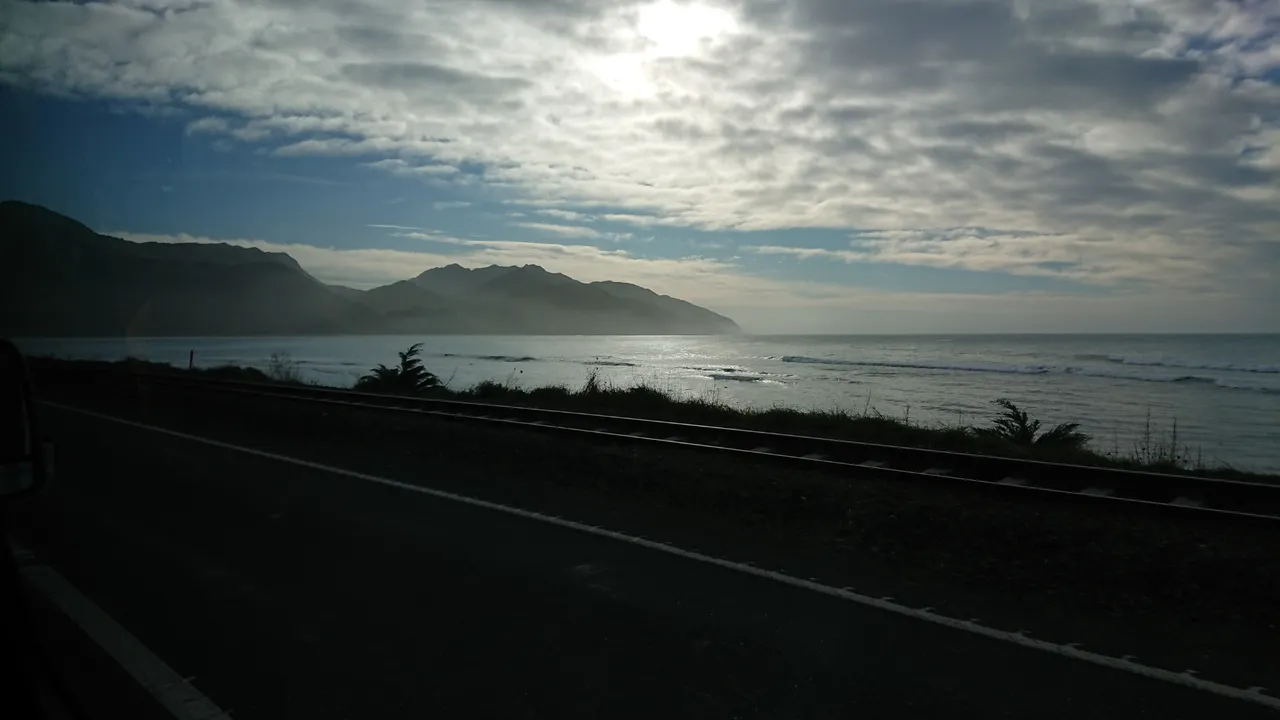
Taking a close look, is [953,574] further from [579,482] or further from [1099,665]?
[579,482]

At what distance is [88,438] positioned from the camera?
1452 cm

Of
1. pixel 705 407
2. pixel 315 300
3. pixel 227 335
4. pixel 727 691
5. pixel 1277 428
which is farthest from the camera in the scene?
pixel 315 300

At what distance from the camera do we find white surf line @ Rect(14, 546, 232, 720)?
404cm

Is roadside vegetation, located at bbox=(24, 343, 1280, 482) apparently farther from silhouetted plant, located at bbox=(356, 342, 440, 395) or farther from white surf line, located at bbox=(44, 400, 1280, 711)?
white surf line, located at bbox=(44, 400, 1280, 711)

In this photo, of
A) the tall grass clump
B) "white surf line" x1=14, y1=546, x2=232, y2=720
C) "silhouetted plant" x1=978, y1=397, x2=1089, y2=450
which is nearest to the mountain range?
"white surf line" x1=14, y1=546, x2=232, y2=720

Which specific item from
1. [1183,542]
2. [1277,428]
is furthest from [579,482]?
[1277,428]

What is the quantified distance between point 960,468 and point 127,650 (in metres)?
9.56

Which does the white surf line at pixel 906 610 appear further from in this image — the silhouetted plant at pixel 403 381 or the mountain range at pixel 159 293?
the silhouetted plant at pixel 403 381

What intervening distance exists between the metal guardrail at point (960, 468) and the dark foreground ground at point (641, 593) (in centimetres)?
50

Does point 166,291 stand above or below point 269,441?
above

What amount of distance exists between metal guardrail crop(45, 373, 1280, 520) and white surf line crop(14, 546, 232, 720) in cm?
796

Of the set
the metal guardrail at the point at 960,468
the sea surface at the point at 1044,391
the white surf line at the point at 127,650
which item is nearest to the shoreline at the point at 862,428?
the sea surface at the point at 1044,391

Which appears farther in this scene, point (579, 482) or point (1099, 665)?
point (579, 482)

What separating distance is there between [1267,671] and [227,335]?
160 m
